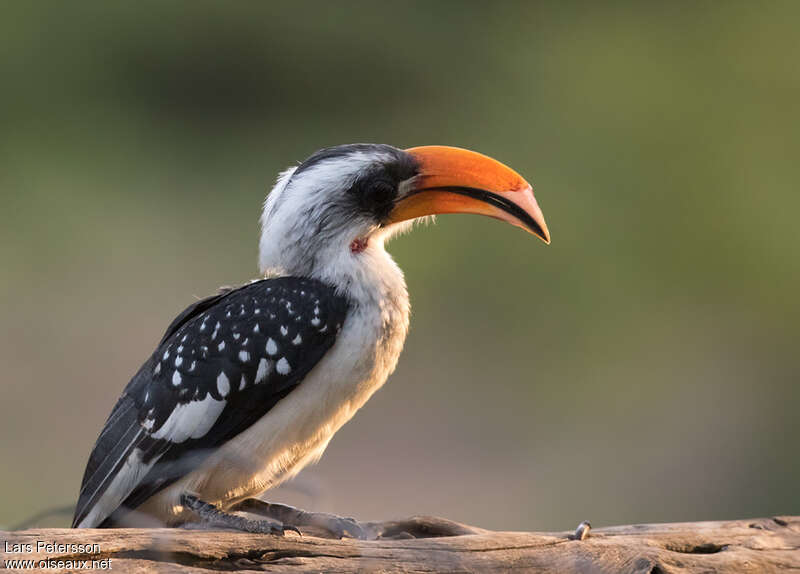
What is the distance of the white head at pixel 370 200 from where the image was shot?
2232 mm

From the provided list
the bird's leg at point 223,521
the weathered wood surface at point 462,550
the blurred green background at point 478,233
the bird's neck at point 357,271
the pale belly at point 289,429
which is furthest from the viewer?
the blurred green background at point 478,233

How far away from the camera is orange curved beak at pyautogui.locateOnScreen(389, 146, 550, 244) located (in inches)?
87.5

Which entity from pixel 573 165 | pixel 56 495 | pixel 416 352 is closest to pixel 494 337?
pixel 416 352

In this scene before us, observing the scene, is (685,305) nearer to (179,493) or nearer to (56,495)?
(56,495)

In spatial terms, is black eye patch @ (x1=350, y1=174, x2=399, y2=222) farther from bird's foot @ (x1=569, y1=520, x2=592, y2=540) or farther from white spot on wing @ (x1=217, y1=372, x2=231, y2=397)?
bird's foot @ (x1=569, y1=520, x2=592, y2=540)

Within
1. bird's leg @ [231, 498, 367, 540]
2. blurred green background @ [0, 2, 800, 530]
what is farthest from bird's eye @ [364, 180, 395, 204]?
blurred green background @ [0, 2, 800, 530]

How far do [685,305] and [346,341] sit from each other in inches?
241

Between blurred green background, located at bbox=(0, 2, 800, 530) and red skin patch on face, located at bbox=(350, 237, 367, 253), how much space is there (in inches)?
114

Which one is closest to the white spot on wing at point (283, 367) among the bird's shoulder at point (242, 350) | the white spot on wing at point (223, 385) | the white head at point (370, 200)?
the bird's shoulder at point (242, 350)

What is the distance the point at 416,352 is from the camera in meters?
6.78

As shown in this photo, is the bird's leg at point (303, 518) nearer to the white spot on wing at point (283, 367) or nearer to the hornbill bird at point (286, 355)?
the hornbill bird at point (286, 355)

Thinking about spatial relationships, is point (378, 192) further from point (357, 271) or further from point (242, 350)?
point (242, 350)

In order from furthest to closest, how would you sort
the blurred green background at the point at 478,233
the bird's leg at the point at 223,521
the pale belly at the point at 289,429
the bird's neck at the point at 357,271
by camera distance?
the blurred green background at the point at 478,233, the bird's neck at the point at 357,271, the pale belly at the point at 289,429, the bird's leg at the point at 223,521

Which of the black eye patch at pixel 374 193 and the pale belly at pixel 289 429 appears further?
the black eye patch at pixel 374 193
